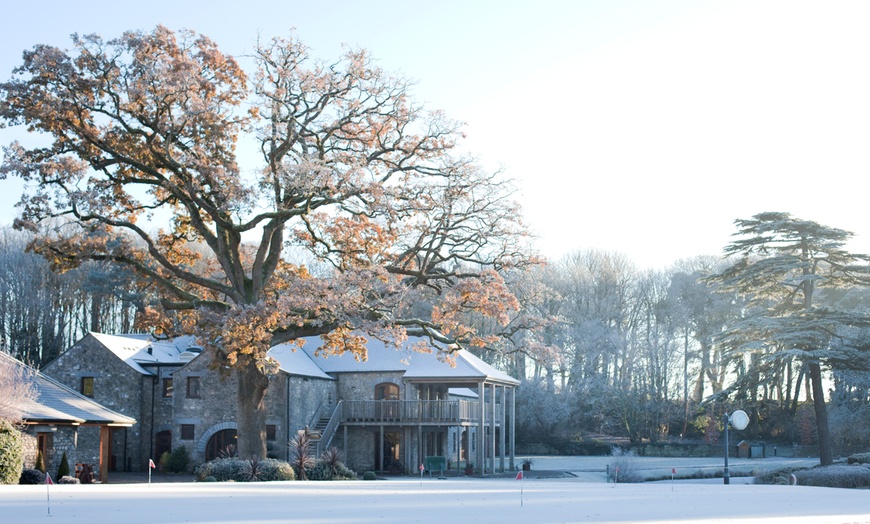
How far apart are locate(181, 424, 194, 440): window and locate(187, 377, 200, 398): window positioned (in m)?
1.29

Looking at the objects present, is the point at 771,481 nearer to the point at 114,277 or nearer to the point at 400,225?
the point at 400,225

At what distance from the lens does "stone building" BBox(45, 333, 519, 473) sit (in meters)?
40.2

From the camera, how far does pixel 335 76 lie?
93.9 feet

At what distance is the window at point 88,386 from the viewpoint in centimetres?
4353

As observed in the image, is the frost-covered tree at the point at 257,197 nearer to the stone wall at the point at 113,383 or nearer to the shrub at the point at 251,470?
the shrub at the point at 251,470

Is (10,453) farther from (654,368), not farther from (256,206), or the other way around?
(654,368)

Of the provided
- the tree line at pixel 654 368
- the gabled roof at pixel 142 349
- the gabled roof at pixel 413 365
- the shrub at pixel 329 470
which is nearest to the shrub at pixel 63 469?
the shrub at pixel 329 470

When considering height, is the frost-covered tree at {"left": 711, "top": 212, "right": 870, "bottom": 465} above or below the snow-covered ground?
above

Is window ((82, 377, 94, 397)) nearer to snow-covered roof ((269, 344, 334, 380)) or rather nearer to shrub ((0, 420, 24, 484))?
snow-covered roof ((269, 344, 334, 380))

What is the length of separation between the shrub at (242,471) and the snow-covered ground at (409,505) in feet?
13.9

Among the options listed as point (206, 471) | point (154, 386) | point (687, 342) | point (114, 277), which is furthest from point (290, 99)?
point (687, 342)

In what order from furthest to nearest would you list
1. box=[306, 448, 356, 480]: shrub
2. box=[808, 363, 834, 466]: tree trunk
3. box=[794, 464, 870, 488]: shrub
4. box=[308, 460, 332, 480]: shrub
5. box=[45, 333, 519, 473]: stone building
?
1. box=[45, 333, 519, 473]: stone building
2. box=[808, 363, 834, 466]: tree trunk
3. box=[794, 464, 870, 488]: shrub
4. box=[306, 448, 356, 480]: shrub
5. box=[308, 460, 332, 480]: shrub

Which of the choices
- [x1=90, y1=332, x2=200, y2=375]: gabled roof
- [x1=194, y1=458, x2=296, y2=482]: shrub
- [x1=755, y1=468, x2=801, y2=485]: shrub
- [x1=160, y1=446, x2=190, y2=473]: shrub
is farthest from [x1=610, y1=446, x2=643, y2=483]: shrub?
[x1=90, y1=332, x2=200, y2=375]: gabled roof

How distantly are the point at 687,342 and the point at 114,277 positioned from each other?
38.1 meters
